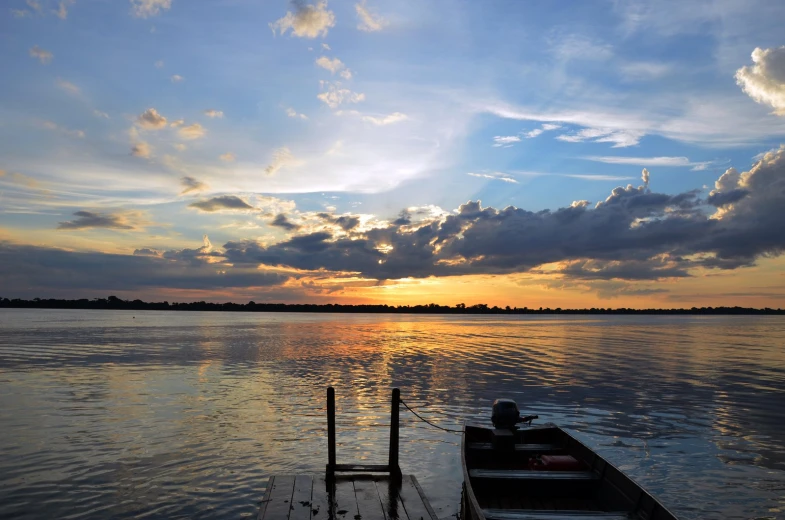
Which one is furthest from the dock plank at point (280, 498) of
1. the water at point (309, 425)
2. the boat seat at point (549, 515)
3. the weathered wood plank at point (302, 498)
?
the boat seat at point (549, 515)

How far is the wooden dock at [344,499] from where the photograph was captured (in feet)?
41.7

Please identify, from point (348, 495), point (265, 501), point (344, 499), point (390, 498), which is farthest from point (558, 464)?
point (265, 501)

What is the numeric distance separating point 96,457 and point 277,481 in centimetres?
832

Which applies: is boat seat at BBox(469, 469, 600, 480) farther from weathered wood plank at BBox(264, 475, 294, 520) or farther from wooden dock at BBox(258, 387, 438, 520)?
weathered wood plank at BBox(264, 475, 294, 520)

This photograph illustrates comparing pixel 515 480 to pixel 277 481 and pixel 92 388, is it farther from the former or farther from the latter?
pixel 92 388

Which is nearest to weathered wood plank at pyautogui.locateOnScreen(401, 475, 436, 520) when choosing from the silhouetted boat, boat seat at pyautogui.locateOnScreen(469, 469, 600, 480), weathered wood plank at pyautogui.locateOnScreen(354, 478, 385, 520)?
weathered wood plank at pyautogui.locateOnScreen(354, 478, 385, 520)

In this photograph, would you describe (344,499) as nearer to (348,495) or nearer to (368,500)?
(348,495)

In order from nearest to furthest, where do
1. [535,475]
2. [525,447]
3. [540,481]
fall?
[540,481] → [535,475] → [525,447]

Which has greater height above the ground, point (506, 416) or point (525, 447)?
point (506, 416)

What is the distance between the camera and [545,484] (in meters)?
13.5

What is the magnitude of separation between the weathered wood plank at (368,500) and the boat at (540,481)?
2.15 meters

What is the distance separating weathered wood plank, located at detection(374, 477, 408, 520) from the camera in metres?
12.8

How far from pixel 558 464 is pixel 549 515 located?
402 cm

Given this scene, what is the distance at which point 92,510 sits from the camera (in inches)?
567
